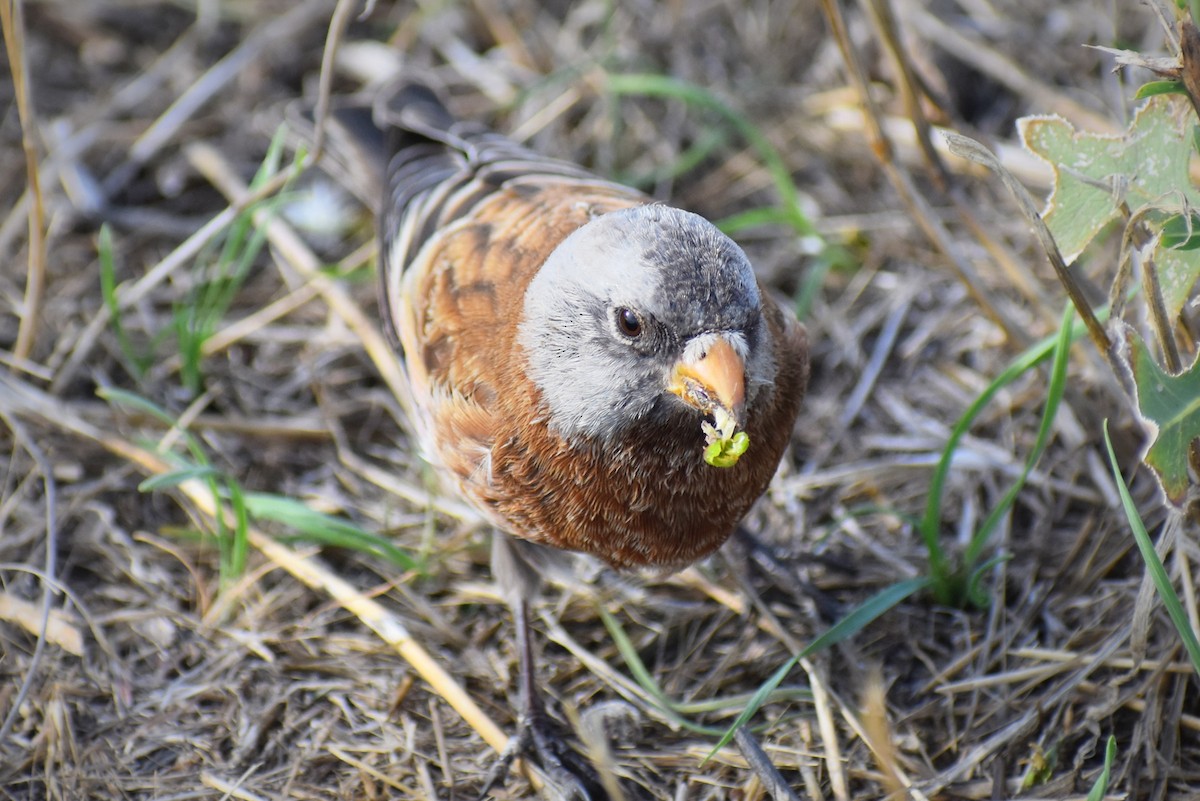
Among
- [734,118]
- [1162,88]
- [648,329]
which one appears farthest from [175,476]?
[1162,88]

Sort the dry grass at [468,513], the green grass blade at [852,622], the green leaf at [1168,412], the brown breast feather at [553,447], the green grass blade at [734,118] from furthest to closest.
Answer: the green grass blade at [734,118] → the dry grass at [468,513] → the brown breast feather at [553,447] → the green grass blade at [852,622] → the green leaf at [1168,412]

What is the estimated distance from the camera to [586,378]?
113 inches

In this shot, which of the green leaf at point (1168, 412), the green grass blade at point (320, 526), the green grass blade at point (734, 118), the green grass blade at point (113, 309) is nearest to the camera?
the green leaf at point (1168, 412)

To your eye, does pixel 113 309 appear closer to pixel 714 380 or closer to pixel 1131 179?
pixel 714 380

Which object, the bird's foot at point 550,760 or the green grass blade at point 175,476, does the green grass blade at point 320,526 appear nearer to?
the green grass blade at point 175,476

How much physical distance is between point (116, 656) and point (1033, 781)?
2745mm

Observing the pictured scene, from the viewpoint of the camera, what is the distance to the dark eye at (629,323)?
2.73m

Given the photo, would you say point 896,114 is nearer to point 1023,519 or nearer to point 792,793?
point 1023,519

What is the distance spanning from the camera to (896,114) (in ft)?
15.7

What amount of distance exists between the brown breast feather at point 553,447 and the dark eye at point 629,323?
28 cm

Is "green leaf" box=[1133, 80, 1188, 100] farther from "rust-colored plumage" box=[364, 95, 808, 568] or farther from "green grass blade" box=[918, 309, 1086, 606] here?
"rust-colored plumage" box=[364, 95, 808, 568]

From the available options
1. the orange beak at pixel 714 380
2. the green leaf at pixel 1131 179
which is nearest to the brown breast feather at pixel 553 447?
the orange beak at pixel 714 380

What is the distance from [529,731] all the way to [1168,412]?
1951 millimetres

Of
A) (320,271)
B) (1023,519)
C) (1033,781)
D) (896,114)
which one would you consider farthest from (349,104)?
(1033,781)
